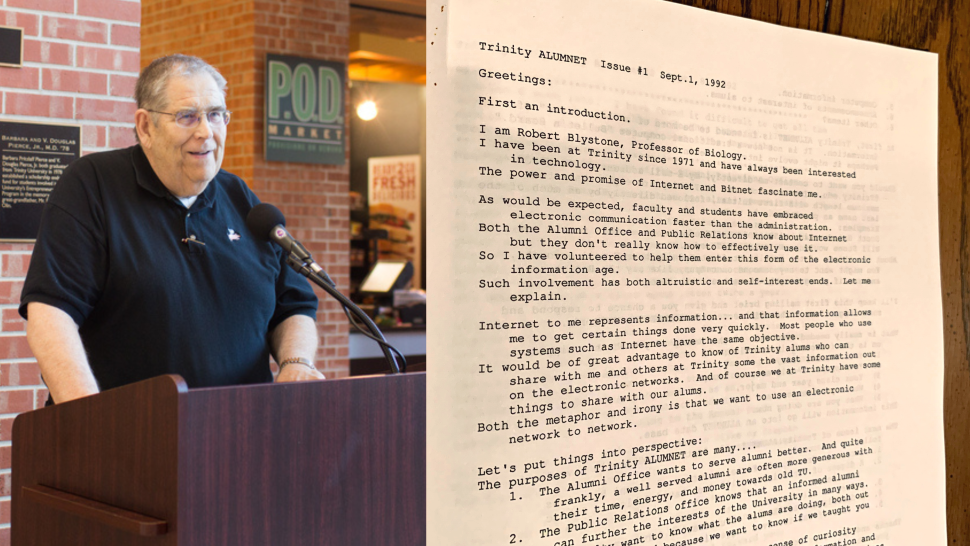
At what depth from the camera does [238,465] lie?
4.16 feet

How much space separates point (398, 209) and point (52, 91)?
7.28 meters

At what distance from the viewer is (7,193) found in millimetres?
2412

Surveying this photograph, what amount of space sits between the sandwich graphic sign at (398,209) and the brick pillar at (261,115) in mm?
4110

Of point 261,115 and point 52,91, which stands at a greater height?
point 261,115

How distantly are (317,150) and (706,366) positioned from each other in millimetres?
4780

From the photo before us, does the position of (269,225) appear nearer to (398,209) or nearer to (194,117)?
(194,117)

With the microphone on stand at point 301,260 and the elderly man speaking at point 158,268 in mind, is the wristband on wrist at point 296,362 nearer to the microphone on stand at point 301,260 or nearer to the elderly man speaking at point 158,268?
the elderly man speaking at point 158,268

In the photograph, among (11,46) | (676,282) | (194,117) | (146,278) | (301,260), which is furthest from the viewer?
(11,46)

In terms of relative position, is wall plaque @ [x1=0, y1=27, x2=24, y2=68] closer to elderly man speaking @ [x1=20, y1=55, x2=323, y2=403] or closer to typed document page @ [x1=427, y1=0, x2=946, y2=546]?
elderly man speaking @ [x1=20, y1=55, x2=323, y2=403]

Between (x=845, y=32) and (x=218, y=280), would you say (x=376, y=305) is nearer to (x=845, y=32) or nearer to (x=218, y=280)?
(x=218, y=280)

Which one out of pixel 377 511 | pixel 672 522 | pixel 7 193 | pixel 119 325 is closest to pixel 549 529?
pixel 672 522

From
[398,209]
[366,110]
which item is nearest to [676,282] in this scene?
[366,110]

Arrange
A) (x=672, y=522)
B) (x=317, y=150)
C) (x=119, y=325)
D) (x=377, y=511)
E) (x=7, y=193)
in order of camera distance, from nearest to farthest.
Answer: (x=672, y=522), (x=377, y=511), (x=119, y=325), (x=7, y=193), (x=317, y=150)

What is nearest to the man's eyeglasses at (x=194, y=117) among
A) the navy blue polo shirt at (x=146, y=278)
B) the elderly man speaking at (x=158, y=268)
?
the elderly man speaking at (x=158, y=268)
